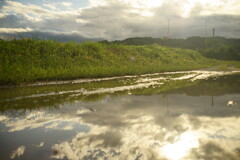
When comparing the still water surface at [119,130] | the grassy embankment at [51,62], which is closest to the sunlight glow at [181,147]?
the still water surface at [119,130]

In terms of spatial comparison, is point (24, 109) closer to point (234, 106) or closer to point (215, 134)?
point (215, 134)

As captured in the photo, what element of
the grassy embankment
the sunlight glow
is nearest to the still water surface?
the sunlight glow

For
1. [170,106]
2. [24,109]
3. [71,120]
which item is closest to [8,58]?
[24,109]

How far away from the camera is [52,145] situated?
8.68ft

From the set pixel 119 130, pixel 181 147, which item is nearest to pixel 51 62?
pixel 119 130

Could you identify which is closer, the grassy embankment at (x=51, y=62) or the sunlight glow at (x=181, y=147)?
the sunlight glow at (x=181, y=147)

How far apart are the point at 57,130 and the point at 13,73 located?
6.26 metres

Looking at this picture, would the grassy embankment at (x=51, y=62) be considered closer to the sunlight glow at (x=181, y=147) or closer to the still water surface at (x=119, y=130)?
the still water surface at (x=119, y=130)

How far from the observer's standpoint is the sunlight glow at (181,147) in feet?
7.57

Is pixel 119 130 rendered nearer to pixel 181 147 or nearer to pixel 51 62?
pixel 181 147

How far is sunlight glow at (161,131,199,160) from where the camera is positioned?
2.31 metres

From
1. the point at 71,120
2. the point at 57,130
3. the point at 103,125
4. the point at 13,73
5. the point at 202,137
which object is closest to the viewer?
the point at 202,137

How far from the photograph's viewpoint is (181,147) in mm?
2504

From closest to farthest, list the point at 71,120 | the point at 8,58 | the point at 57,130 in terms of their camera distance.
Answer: the point at 57,130
the point at 71,120
the point at 8,58
